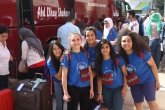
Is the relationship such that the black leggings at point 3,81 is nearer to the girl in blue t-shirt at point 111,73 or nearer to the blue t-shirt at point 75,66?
the blue t-shirt at point 75,66

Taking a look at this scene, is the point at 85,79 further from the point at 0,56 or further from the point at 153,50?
the point at 153,50

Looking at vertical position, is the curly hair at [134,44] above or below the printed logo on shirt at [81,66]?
above

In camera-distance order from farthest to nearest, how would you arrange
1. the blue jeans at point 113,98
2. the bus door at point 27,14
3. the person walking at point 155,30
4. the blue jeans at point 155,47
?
the blue jeans at point 155,47
the person walking at point 155,30
the bus door at point 27,14
the blue jeans at point 113,98

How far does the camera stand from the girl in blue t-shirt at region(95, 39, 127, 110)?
3.35 m

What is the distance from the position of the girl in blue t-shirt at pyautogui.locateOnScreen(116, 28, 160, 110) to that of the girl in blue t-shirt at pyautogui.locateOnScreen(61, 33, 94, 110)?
0.56 meters

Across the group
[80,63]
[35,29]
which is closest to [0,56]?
[80,63]

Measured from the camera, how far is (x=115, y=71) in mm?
3332

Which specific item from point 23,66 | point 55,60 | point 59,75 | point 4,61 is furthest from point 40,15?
point 59,75

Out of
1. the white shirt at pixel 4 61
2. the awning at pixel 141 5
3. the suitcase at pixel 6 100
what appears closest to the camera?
the suitcase at pixel 6 100

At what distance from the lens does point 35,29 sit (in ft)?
18.3

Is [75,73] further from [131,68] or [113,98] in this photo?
[131,68]

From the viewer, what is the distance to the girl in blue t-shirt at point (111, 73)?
335 cm

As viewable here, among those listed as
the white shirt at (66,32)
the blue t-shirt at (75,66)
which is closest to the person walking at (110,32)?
the white shirt at (66,32)

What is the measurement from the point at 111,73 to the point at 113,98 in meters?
0.38
